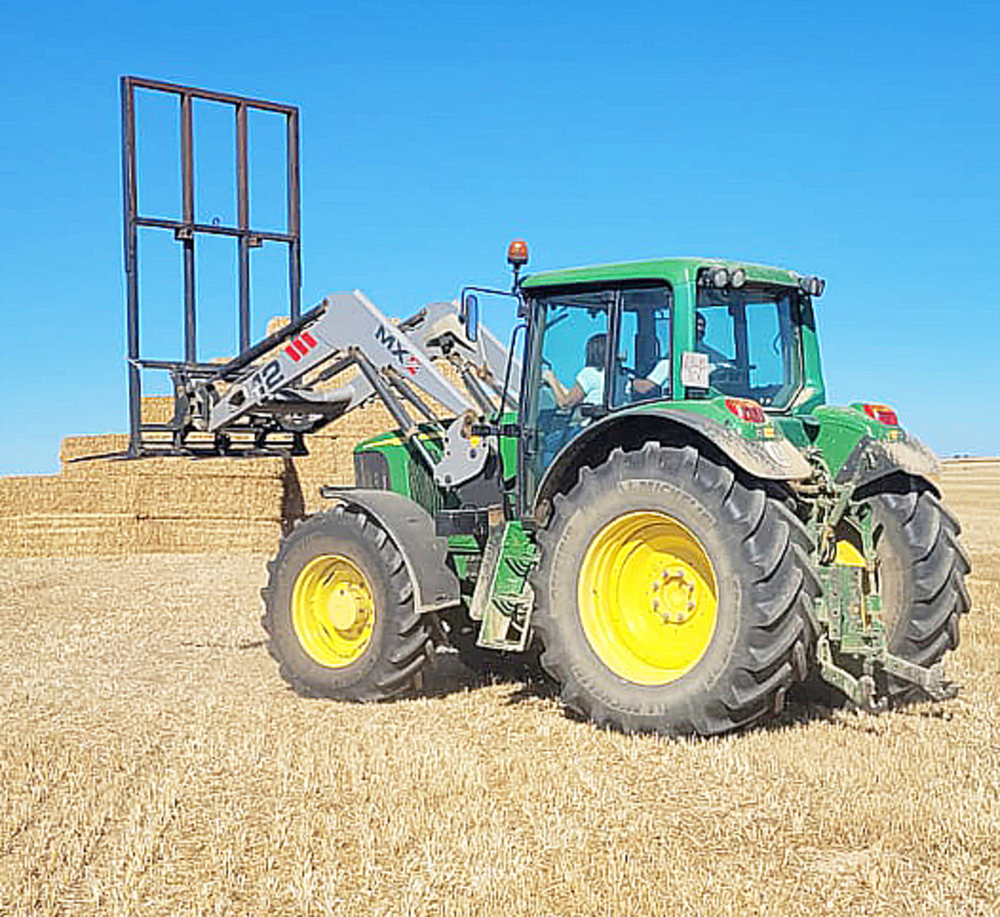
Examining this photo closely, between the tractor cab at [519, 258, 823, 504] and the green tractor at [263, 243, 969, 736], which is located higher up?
the tractor cab at [519, 258, 823, 504]

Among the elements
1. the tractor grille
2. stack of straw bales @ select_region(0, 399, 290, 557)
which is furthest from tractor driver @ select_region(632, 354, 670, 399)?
stack of straw bales @ select_region(0, 399, 290, 557)

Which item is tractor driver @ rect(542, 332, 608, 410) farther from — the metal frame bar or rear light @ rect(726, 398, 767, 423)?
the metal frame bar

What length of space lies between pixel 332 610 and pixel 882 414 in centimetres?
315

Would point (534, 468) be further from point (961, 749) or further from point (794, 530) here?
point (961, 749)

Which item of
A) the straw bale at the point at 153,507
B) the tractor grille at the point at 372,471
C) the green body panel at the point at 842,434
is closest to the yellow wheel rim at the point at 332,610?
the tractor grille at the point at 372,471

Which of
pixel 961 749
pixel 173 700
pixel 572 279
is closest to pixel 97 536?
pixel 173 700

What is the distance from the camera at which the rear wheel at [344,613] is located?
294 inches

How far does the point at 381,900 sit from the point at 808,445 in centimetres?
364

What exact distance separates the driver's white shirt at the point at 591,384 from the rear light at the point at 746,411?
2.67ft

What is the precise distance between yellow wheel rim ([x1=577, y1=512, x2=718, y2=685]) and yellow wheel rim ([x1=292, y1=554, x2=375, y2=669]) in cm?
156

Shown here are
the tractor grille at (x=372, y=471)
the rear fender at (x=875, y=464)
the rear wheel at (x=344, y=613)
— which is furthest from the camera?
the tractor grille at (x=372, y=471)

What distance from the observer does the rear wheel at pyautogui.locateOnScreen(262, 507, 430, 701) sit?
748 cm

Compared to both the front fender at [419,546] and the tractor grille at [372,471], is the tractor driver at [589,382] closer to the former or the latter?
the front fender at [419,546]

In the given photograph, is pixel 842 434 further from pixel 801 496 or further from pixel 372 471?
pixel 372 471
